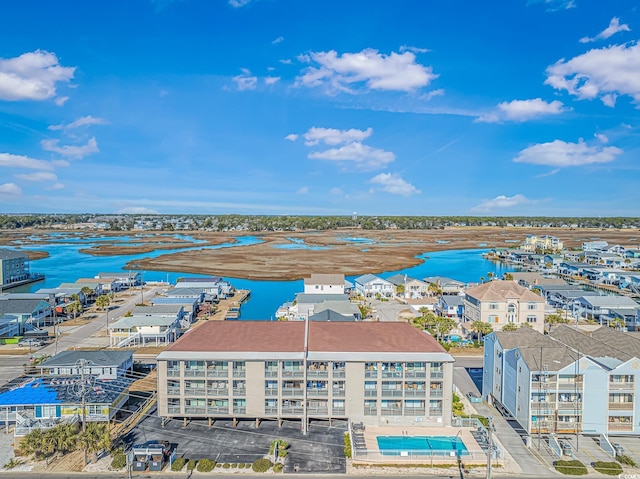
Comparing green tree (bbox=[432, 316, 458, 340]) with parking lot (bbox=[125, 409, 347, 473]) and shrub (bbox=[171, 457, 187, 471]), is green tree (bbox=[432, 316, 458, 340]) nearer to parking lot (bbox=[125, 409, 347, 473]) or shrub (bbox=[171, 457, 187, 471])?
parking lot (bbox=[125, 409, 347, 473])

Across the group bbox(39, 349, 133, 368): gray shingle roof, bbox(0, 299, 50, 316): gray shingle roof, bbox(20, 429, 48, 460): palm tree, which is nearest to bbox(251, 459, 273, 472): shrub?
bbox(20, 429, 48, 460): palm tree

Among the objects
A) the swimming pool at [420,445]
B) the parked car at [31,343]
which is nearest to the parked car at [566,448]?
the swimming pool at [420,445]

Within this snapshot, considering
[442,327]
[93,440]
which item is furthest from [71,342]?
[442,327]

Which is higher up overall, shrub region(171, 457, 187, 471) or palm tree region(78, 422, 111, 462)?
palm tree region(78, 422, 111, 462)

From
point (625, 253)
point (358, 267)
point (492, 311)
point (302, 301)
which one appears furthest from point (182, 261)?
point (625, 253)

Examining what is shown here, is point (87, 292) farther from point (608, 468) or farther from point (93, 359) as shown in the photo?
point (608, 468)

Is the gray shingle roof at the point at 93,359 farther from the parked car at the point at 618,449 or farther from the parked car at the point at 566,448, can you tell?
the parked car at the point at 618,449

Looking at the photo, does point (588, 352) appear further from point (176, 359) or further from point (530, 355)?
point (176, 359)
